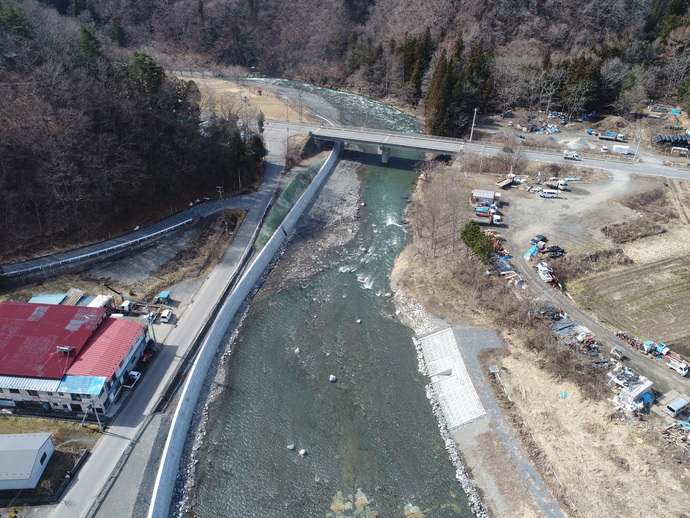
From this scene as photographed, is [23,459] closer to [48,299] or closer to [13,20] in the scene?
[48,299]

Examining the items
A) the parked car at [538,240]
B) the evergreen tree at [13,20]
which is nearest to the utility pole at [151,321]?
the parked car at [538,240]

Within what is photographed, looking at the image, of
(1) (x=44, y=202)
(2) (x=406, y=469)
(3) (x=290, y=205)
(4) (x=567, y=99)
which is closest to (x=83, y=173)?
(1) (x=44, y=202)

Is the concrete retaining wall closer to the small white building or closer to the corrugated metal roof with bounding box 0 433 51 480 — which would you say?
the corrugated metal roof with bounding box 0 433 51 480

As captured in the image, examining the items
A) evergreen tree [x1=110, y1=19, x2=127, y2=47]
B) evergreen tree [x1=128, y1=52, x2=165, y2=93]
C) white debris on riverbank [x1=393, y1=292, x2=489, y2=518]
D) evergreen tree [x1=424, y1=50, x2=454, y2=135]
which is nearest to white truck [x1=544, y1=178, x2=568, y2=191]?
evergreen tree [x1=424, y1=50, x2=454, y2=135]

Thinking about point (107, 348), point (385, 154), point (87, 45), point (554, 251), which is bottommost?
point (107, 348)

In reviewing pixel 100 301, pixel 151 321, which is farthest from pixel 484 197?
pixel 100 301

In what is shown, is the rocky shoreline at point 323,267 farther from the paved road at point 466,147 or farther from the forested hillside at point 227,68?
the forested hillside at point 227,68

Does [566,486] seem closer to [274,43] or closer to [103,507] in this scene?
[103,507]
